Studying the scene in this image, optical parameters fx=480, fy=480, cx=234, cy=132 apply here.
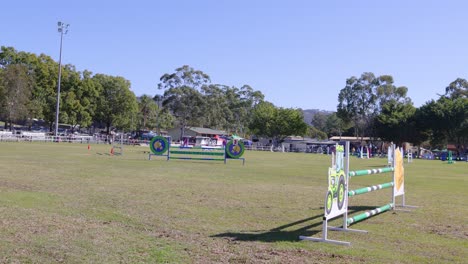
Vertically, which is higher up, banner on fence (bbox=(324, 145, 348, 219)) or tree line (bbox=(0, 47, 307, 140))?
tree line (bbox=(0, 47, 307, 140))

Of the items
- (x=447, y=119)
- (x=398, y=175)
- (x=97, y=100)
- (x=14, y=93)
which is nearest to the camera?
(x=398, y=175)

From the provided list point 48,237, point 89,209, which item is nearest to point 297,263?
point 48,237

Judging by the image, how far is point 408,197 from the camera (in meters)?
15.1

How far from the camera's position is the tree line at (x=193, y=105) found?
7350cm

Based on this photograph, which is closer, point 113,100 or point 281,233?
point 281,233

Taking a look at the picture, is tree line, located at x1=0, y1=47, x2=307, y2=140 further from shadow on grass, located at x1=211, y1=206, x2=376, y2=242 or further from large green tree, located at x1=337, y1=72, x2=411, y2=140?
shadow on grass, located at x1=211, y1=206, x2=376, y2=242

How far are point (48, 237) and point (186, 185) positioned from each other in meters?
8.74

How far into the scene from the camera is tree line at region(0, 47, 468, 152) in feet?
241

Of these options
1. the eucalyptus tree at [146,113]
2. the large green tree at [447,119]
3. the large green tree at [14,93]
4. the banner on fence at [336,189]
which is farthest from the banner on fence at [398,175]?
the eucalyptus tree at [146,113]

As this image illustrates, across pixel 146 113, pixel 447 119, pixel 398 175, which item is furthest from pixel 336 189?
pixel 146 113

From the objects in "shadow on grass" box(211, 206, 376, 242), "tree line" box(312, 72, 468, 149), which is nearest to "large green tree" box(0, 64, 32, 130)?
"tree line" box(312, 72, 468, 149)

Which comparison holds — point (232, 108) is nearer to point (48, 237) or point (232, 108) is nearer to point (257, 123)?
point (257, 123)

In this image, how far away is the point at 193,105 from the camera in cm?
9494

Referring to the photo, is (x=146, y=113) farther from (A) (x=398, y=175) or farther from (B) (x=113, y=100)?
(A) (x=398, y=175)
